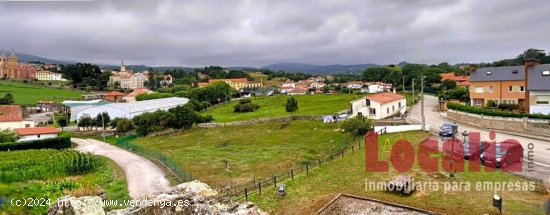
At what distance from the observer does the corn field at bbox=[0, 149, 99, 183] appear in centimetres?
3148

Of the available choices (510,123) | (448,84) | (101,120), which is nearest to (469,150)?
(510,123)

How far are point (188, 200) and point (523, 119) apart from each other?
3119 cm

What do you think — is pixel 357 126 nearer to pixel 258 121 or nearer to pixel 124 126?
pixel 258 121

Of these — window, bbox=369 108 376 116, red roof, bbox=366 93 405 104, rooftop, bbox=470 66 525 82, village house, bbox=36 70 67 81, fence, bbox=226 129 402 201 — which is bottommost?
fence, bbox=226 129 402 201

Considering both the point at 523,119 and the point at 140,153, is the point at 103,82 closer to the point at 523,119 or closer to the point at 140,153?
the point at 140,153

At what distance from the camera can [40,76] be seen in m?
160

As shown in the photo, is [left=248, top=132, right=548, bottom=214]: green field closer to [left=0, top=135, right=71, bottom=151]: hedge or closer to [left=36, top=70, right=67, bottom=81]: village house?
[left=0, top=135, right=71, bottom=151]: hedge

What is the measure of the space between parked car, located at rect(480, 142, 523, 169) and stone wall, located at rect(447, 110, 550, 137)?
10.3 meters

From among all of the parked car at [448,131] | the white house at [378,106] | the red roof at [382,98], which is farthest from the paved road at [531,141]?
the red roof at [382,98]

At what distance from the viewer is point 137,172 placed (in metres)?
28.5

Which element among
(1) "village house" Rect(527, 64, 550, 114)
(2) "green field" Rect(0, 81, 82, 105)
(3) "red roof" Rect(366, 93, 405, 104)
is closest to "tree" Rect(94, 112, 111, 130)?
(2) "green field" Rect(0, 81, 82, 105)

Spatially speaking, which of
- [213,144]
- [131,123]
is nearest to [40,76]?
[131,123]

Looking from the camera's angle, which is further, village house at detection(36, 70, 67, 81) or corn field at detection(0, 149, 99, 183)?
village house at detection(36, 70, 67, 81)

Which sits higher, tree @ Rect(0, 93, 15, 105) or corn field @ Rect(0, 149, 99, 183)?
tree @ Rect(0, 93, 15, 105)
